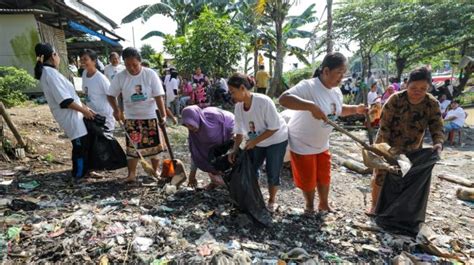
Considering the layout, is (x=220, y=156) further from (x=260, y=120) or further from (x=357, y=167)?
(x=357, y=167)

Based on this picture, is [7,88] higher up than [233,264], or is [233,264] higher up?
[7,88]

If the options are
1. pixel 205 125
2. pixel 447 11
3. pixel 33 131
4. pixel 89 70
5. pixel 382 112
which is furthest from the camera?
pixel 447 11

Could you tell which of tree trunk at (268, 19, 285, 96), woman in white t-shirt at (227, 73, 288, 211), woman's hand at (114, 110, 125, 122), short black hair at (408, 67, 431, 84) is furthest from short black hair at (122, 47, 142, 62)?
tree trunk at (268, 19, 285, 96)

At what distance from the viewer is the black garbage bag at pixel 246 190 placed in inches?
115

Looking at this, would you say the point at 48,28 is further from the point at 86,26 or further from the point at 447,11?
the point at 447,11

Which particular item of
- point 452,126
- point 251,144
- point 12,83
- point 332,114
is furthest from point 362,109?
point 12,83

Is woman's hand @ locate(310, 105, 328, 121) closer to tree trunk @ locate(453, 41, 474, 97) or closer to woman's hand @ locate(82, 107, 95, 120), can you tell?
woman's hand @ locate(82, 107, 95, 120)

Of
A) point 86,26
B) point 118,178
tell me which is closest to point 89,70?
point 118,178

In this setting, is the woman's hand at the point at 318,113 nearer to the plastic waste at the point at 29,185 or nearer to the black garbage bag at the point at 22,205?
the black garbage bag at the point at 22,205

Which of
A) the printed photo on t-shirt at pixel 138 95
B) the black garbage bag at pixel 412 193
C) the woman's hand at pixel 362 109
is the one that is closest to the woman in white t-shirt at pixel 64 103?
the printed photo on t-shirt at pixel 138 95

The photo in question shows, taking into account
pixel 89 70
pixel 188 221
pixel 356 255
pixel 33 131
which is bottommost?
pixel 356 255

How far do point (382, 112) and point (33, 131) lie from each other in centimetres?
539

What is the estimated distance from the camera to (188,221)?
2.93 m

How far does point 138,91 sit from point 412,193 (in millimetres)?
2741
